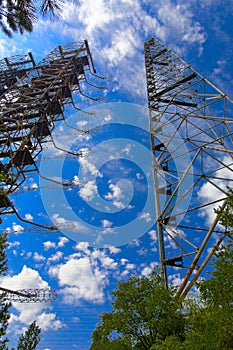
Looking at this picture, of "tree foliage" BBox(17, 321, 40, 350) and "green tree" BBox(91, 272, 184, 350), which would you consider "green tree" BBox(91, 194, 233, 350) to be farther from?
"tree foliage" BBox(17, 321, 40, 350)

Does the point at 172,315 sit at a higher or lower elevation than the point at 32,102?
lower

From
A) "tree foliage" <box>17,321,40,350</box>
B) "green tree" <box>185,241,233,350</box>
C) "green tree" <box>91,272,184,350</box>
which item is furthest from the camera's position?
"tree foliage" <box>17,321,40,350</box>

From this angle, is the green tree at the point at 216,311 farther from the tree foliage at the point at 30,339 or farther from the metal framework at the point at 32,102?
the tree foliage at the point at 30,339

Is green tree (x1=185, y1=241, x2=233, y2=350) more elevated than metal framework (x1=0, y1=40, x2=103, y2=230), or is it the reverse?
metal framework (x1=0, y1=40, x2=103, y2=230)

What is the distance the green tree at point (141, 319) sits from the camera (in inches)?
278

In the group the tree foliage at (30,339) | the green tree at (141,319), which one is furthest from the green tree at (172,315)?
the tree foliage at (30,339)

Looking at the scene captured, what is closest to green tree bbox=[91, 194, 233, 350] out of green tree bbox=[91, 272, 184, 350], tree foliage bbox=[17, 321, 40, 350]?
green tree bbox=[91, 272, 184, 350]

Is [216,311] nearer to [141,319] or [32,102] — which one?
[141,319]

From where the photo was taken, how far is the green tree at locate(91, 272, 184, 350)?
7.07 m

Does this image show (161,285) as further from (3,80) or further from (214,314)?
(3,80)

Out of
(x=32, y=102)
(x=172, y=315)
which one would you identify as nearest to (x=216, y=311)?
(x=172, y=315)

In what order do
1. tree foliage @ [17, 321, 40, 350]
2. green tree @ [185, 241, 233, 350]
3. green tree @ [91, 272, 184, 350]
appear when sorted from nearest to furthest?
green tree @ [185, 241, 233, 350] → green tree @ [91, 272, 184, 350] → tree foliage @ [17, 321, 40, 350]

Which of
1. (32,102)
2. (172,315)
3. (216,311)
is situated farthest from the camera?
(32,102)

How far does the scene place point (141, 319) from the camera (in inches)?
289
